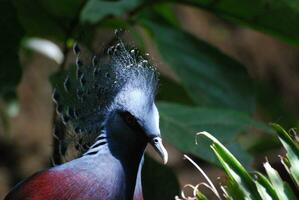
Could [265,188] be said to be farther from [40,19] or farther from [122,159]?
[40,19]

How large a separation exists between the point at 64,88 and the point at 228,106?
41 cm

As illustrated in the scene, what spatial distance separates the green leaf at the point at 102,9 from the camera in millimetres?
1625

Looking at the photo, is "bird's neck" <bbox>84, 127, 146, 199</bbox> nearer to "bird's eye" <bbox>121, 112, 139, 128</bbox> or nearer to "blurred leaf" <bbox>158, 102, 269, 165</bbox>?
"bird's eye" <bbox>121, 112, 139, 128</bbox>

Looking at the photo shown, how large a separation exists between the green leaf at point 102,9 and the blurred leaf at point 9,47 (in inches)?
5.8

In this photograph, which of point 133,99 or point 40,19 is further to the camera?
point 40,19

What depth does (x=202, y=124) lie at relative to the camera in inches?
62.7

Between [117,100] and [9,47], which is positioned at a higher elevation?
[9,47]

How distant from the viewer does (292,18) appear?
1.71 meters

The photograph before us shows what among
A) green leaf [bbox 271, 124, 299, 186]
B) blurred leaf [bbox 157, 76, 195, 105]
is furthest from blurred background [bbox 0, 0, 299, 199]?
green leaf [bbox 271, 124, 299, 186]

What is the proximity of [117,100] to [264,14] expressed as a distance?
55 cm

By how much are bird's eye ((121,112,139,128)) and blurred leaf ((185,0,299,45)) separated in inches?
21.6

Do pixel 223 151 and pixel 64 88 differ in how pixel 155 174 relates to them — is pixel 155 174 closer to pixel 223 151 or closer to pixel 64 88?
pixel 64 88

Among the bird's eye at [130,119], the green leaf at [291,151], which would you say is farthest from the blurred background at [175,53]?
the green leaf at [291,151]

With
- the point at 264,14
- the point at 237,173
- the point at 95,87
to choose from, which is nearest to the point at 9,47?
the point at 95,87
